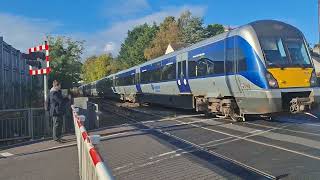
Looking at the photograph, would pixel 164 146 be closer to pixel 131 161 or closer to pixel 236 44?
pixel 131 161

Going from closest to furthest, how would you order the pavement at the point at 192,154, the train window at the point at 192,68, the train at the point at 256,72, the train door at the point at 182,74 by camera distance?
the pavement at the point at 192,154
the train at the point at 256,72
the train window at the point at 192,68
the train door at the point at 182,74

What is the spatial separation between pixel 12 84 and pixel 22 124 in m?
8.19

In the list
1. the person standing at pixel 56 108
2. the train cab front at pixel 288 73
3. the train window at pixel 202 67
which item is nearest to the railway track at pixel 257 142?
the train cab front at pixel 288 73

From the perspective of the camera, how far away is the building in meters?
21.4

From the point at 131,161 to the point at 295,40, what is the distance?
828cm

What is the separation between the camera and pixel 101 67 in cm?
12250

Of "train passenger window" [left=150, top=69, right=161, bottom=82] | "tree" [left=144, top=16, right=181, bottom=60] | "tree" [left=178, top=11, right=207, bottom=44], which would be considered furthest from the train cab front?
"tree" [left=178, top=11, right=207, bottom=44]

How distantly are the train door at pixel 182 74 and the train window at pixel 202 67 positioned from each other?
1.68 meters

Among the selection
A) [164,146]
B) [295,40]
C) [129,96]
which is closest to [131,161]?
[164,146]

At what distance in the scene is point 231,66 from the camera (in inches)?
652

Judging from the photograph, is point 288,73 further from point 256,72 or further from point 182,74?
point 182,74

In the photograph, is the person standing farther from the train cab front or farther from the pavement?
the train cab front

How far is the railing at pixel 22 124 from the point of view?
1549cm

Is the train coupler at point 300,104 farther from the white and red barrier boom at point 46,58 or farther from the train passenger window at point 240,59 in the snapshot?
the white and red barrier boom at point 46,58
